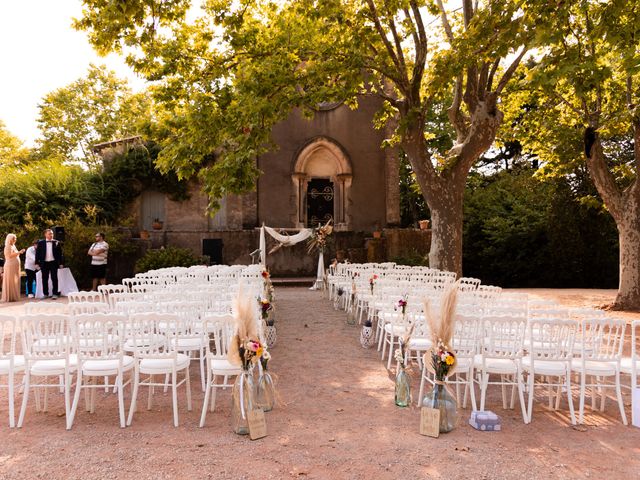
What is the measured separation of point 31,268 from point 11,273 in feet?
2.54

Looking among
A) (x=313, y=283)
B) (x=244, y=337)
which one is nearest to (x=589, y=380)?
(x=244, y=337)

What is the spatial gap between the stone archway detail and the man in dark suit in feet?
29.3

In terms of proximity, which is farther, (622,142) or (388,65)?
(622,142)

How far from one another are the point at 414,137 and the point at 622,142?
11.8 metres

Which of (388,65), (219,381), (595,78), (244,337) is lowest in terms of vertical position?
(219,381)

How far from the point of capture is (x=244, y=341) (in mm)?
4195

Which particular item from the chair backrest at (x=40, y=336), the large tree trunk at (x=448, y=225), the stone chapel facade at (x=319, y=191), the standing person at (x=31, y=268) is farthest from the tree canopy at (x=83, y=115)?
the chair backrest at (x=40, y=336)

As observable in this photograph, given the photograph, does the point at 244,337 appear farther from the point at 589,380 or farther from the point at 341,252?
the point at 341,252

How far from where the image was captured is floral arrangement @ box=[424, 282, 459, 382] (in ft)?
13.8

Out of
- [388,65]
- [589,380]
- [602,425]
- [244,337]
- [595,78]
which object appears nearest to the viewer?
[244,337]

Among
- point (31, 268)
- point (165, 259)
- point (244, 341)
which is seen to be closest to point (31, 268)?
point (31, 268)

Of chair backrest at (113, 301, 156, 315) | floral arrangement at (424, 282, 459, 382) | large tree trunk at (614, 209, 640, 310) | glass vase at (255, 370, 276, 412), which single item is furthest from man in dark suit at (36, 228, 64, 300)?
large tree trunk at (614, 209, 640, 310)

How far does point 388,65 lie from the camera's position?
11.1m

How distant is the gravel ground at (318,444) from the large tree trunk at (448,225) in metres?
6.25
